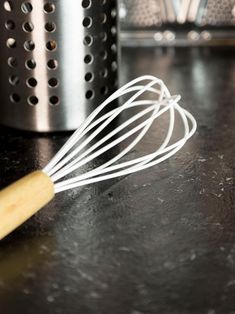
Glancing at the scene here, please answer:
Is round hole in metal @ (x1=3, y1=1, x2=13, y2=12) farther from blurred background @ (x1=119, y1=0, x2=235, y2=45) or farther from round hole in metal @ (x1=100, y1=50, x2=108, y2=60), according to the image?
blurred background @ (x1=119, y1=0, x2=235, y2=45)

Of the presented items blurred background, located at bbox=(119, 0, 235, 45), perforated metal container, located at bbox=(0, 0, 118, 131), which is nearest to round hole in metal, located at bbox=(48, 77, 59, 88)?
perforated metal container, located at bbox=(0, 0, 118, 131)

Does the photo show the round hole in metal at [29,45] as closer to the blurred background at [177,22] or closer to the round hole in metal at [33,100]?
the round hole in metal at [33,100]

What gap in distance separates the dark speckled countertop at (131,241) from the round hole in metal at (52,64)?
72 millimetres

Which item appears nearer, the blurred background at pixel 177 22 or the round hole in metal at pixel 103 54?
the round hole in metal at pixel 103 54

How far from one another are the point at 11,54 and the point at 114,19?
114 mm

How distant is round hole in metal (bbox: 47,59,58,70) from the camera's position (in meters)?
0.60

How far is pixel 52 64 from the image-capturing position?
1.99 feet

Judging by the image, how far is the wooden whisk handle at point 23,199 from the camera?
41cm

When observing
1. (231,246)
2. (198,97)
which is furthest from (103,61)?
(231,246)

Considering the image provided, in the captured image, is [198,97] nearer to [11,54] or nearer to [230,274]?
[11,54]

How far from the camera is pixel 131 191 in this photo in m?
0.51

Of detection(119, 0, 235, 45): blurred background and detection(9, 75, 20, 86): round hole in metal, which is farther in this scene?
detection(119, 0, 235, 45): blurred background

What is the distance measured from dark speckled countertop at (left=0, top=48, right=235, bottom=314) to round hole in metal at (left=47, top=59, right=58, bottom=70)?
72 millimetres

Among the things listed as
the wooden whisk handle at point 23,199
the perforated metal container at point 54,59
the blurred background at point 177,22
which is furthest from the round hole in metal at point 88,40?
the blurred background at point 177,22
